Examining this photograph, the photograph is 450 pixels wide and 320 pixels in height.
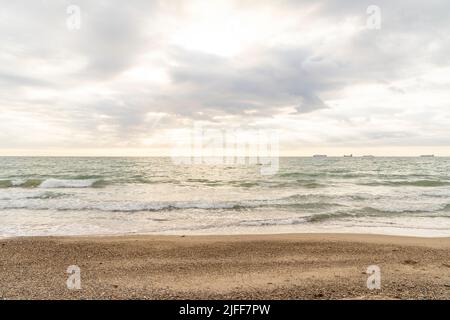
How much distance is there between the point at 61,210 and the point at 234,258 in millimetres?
12946

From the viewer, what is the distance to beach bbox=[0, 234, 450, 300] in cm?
549

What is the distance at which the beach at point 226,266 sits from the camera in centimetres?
549

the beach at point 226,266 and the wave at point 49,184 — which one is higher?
the wave at point 49,184

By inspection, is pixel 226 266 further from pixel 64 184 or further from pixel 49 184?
pixel 49 184

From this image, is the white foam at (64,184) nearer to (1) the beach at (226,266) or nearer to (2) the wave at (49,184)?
(2) the wave at (49,184)

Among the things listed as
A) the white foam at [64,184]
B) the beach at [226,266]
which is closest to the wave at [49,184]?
the white foam at [64,184]

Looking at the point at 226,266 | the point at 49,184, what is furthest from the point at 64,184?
the point at 226,266

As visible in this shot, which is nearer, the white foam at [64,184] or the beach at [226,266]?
the beach at [226,266]

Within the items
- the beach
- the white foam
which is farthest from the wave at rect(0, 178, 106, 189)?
the beach

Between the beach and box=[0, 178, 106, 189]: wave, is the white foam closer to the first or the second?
box=[0, 178, 106, 189]: wave

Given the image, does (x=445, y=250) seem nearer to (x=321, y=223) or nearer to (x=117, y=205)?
(x=321, y=223)
